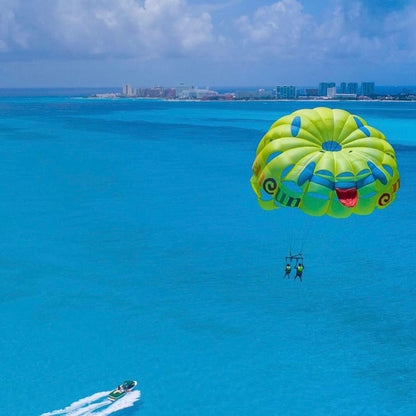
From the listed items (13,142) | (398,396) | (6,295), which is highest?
(13,142)

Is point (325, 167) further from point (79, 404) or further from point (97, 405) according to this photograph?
point (79, 404)

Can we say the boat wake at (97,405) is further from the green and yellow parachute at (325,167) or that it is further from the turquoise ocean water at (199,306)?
the green and yellow parachute at (325,167)

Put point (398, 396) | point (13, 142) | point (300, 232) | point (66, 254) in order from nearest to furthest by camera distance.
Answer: point (398, 396)
point (66, 254)
point (300, 232)
point (13, 142)

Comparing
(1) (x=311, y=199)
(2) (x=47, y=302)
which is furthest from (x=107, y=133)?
(1) (x=311, y=199)

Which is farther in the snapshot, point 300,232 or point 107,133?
point 107,133

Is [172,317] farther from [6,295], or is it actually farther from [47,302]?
[6,295]

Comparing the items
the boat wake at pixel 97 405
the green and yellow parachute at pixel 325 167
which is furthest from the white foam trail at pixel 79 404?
the green and yellow parachute at pixel 325 167

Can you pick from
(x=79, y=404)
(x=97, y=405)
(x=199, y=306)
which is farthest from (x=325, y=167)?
(x=79, y=404)
